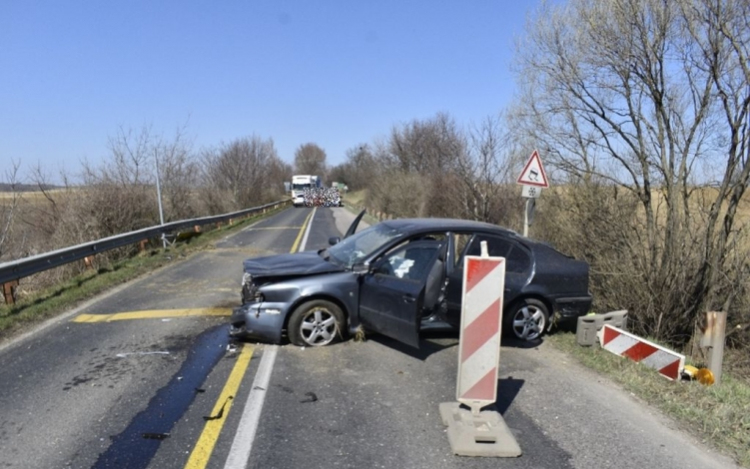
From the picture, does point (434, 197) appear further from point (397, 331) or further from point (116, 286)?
point (397, 331)

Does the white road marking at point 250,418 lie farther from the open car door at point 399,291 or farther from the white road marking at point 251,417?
the open car door at point 399,291

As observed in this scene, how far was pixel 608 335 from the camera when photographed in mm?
5852

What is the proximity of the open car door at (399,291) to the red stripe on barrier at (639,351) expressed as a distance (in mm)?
2441

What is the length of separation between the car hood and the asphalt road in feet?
2.86

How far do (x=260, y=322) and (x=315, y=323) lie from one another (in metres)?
0.63

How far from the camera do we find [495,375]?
3.78 m

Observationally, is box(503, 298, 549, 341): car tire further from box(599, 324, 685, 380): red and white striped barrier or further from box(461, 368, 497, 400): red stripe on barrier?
box(461, 368, 497, 400): red stripe on barrier

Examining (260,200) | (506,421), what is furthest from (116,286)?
(260,200)

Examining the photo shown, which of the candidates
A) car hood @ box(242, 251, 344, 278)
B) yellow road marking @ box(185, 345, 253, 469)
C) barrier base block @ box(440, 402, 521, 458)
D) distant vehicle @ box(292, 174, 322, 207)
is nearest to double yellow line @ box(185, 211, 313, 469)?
yellow road marking @ box(185, 345, 253, 469)

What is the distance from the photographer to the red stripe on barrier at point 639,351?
17.5ft

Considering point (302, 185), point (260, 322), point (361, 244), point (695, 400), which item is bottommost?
point (695, 400)

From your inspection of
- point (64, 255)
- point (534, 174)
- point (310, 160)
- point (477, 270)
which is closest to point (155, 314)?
point (64, 255)

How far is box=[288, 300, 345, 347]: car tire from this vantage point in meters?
5.74

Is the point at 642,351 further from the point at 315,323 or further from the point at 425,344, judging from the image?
the point at 315,323
